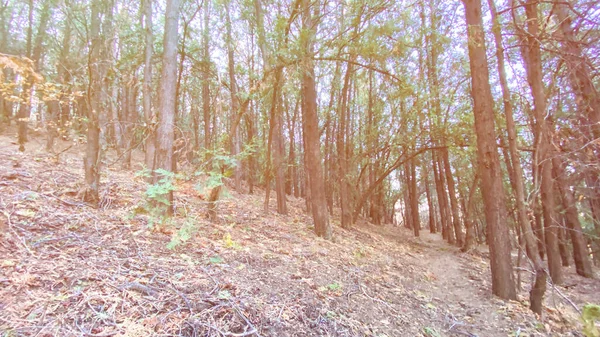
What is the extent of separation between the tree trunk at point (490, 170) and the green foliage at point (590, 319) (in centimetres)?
218

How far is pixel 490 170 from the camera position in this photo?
16.2ft

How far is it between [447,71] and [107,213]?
930cm

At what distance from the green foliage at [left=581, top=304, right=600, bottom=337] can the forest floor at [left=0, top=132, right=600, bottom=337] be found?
2.34 feet

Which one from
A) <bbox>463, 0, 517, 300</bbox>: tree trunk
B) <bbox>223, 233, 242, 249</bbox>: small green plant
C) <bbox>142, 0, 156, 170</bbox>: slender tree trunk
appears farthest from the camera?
<bbox>142, 0, 156, 170</bbox>: slender tree trunk

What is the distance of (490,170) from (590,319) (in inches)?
105

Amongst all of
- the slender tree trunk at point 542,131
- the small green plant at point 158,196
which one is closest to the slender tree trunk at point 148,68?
the small green plant at point 158,196

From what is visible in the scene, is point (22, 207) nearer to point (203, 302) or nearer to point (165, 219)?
point (165, 219)

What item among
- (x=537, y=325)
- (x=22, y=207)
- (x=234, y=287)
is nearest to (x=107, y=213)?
(x=22, y=207)

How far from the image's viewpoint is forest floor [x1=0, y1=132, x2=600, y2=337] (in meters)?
2.31

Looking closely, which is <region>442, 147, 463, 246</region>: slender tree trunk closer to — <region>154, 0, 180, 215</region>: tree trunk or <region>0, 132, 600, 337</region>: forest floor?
<region>0, 132, 600, 337</region>: forest floor

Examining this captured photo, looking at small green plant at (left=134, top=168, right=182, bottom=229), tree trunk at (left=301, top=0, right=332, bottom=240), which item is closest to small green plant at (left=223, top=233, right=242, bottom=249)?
small green plant at (left=134, top=168, right=182, bottom=229)

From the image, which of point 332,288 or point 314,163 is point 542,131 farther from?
point 314,163

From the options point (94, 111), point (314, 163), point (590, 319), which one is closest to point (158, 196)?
point (94, 111)

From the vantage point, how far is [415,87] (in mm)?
6422
